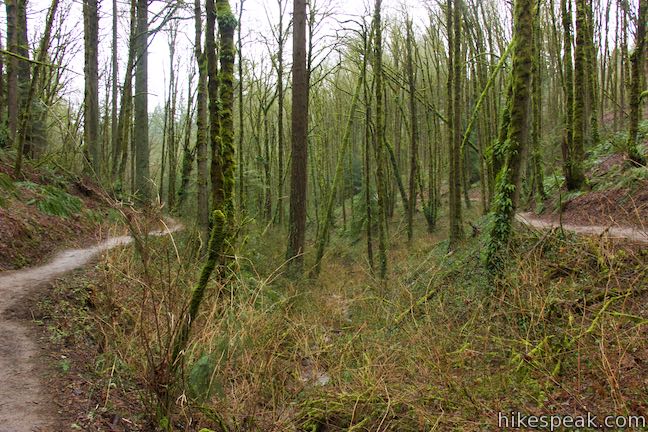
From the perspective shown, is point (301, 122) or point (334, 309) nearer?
point (334, 309)

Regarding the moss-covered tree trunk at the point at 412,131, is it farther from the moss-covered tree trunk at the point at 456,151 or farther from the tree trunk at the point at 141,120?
the tree trunk at the point at 141,120

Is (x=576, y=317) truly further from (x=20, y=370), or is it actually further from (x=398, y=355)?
(x=20, y=370)

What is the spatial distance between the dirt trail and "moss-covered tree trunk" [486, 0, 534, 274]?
4.87 metres

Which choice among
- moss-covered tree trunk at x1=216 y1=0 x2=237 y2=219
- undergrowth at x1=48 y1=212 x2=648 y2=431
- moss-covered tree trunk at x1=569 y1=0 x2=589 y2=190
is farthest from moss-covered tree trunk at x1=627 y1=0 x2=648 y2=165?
moss-covered tree trunk at x1=216 y1=0 x2=237 y2=219

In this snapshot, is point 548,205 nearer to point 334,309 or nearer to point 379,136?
point 379,136

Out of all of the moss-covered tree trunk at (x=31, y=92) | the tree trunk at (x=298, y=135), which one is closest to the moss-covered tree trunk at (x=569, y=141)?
the tree trunk at (x=298, y=135)

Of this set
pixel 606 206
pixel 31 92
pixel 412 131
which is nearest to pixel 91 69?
pixel 31 92

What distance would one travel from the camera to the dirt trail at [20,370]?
306 cm

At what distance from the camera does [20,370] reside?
3637mm

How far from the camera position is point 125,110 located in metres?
15.4

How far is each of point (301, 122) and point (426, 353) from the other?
6.09 meters

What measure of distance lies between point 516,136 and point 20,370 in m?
6.65

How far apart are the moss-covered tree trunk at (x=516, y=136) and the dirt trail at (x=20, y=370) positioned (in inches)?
192

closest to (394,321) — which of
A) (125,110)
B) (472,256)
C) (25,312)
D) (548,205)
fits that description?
(472,256)
